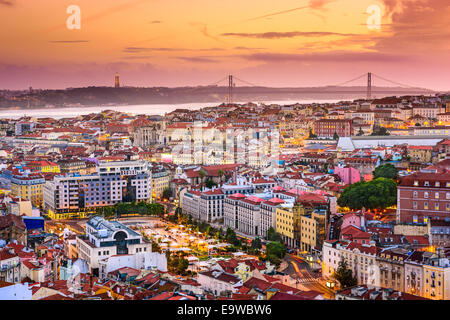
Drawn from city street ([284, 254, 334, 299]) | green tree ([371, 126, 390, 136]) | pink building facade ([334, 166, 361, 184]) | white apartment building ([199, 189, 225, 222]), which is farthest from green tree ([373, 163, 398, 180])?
green tree ([371, 126, 390, 136])

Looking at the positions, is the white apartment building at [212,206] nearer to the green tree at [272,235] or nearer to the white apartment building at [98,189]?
the green tree at [272,235]

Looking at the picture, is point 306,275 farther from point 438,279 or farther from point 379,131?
point 379,131

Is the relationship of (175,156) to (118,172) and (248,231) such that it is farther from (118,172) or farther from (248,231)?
(248,231)

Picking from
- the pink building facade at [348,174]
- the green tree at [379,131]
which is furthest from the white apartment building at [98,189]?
the green tree at [379,131]

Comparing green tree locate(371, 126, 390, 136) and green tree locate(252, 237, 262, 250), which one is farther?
green tree locate(371, 126, 390, 136)

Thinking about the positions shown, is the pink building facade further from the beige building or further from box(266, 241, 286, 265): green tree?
the beige building

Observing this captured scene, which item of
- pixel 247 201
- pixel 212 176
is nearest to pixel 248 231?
pixel 247 201

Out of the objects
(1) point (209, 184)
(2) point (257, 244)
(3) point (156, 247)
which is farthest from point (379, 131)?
(3) point (156, 247)
